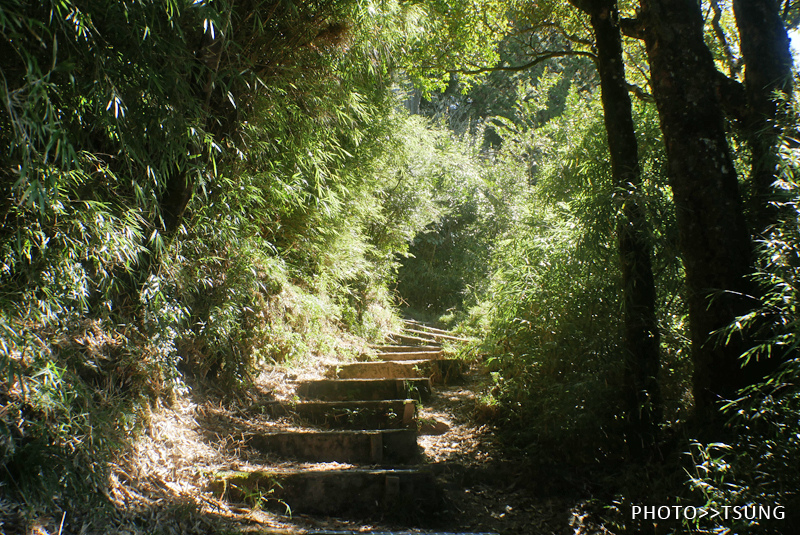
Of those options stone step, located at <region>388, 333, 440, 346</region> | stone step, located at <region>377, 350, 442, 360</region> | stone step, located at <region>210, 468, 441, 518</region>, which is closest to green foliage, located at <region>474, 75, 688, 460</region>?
stone step, located at <region>210, 468, 441, 518</region>

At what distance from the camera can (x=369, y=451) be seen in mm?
3344

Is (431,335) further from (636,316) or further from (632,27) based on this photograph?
(632,27)

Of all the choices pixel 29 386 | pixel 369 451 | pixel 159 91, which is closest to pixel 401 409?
pixel 369 451

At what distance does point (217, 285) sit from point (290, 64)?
5.50 ft

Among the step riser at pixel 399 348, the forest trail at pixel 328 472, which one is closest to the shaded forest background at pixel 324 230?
the forest trail at pixel 328 472

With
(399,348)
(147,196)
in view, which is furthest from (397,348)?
(147,196)

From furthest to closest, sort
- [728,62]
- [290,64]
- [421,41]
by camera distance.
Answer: [421,41]
[728,62]
[290,64]

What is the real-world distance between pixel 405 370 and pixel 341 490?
7.77ft

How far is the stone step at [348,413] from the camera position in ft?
12.5

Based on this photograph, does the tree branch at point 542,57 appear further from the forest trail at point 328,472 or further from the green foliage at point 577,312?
the forest trail at point 328,472

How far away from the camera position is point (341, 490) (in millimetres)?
2807

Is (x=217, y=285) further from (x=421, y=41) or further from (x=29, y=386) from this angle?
(x=421, y=41)

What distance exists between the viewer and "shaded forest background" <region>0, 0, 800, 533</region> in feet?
6.08

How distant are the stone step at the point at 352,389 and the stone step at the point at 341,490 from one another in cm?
137
